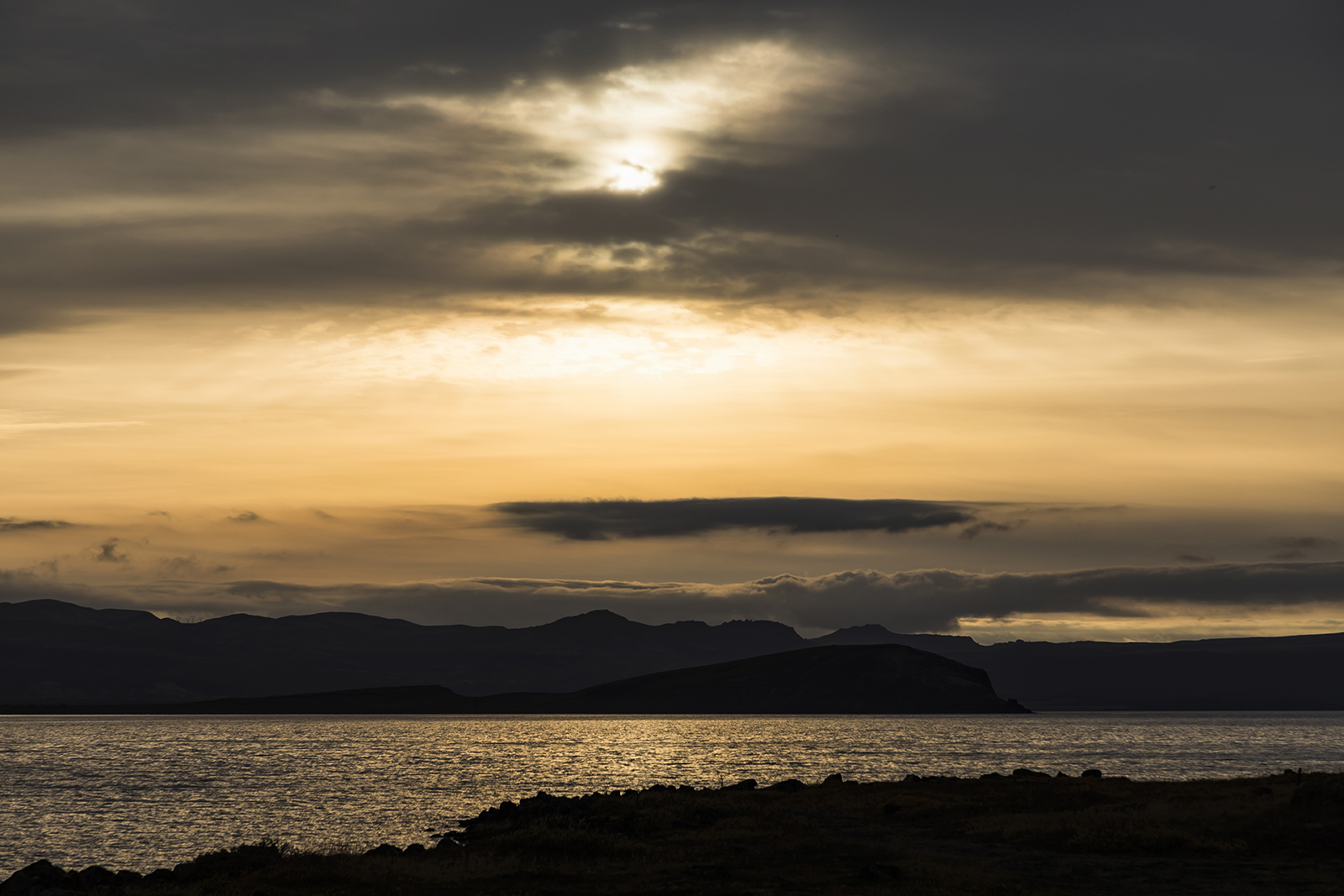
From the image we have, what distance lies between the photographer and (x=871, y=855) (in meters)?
50.5

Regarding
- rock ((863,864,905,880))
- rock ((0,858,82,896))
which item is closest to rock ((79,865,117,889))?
rock ((0,858,82,896))

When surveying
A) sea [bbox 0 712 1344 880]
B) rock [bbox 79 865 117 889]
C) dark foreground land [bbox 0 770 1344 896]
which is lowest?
sea [bbox 0 712 1344 880]

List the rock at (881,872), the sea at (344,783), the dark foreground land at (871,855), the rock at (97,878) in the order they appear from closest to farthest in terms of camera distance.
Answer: the dark foreground land at (871,855) → the rock at (881,872) → the rock at (97,878) → the sea at (344,783)

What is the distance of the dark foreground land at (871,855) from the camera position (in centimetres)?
4241

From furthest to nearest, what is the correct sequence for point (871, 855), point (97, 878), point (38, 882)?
point (871, 855)
point (97, 878)
point (38, 882)

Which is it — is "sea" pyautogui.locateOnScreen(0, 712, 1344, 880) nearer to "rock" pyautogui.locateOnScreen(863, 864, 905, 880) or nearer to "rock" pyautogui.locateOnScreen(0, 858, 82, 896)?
"rock" pyautogui.locateOnScreen(0, 858, 82, 896)

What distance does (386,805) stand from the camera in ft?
334

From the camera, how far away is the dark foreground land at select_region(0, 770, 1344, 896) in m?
42.4

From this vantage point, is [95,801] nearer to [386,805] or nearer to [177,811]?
[177,811]

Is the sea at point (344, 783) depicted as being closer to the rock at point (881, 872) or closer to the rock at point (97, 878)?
the rock at point (97, 878)

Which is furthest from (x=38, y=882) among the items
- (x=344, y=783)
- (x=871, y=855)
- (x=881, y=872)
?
(x=344, y=783)

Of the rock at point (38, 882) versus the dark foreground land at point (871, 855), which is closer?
the rock at point (38, 882)

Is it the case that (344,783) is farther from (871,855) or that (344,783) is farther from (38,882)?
(871,855)

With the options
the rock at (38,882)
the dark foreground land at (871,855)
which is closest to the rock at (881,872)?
the dark foreground land at (871,855)
